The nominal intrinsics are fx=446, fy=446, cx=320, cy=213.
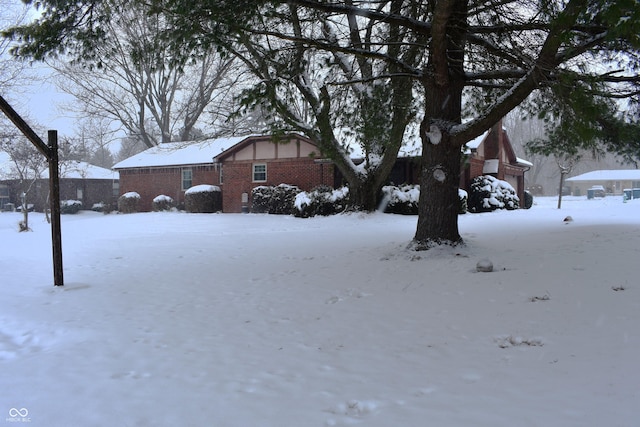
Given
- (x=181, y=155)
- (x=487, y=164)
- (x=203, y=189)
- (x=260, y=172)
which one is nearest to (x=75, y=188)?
(x=181, y=155)

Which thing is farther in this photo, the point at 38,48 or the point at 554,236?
the point at 554,236

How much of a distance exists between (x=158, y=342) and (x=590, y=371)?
143 inches

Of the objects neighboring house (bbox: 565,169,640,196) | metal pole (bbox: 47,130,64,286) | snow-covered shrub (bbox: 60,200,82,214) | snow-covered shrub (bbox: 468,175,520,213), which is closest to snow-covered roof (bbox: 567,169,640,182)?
neighboring house (bbox: 565,169,640,196)

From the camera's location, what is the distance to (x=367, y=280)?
6.73 m

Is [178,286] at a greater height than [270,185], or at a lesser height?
lesser

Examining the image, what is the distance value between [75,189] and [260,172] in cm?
1830

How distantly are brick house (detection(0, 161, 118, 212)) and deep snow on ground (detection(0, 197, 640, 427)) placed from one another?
91.9 feet

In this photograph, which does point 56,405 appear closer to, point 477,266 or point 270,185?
point 477,266

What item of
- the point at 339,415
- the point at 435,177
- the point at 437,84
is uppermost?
the point at 437,84

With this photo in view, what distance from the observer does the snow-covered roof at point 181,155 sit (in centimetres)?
2727

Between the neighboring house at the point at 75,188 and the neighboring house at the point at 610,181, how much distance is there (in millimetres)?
54171

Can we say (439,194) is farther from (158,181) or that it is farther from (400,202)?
(158,181)

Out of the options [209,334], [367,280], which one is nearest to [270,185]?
[367,280]

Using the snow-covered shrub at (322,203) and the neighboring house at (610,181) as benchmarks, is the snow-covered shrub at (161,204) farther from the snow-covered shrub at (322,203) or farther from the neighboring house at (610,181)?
the neighboring house at (610,181)
